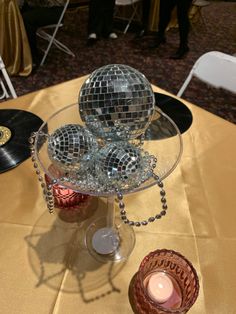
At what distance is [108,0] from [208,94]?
1.48m

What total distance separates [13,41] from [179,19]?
1.38 metres

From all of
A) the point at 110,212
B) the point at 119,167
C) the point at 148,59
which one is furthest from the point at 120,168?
the point at 148,59

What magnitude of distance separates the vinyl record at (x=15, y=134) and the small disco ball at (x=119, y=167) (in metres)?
0.33

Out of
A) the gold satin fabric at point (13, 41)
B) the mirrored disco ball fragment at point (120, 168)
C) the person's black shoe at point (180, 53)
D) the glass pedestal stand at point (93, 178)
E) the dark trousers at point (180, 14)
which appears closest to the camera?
the mirrored disco ball fragment at point (120, 168)

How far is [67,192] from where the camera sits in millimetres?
558

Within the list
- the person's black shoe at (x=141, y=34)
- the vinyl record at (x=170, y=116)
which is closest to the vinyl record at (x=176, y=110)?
the vinyl record at (x=170, y=116)

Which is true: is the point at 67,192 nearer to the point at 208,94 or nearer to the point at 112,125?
the point at 112,125

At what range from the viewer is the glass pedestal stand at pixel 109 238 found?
20.8 inches

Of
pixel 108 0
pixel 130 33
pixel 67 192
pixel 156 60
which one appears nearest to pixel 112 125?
pixel 67 192

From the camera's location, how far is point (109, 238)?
0.56 metres

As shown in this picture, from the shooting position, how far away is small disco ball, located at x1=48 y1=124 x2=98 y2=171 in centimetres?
42

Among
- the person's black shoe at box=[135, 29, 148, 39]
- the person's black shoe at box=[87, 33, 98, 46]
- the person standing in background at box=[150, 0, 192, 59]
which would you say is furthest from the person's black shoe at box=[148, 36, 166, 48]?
the person's black shoe at box=[87, 33, 98, 46]

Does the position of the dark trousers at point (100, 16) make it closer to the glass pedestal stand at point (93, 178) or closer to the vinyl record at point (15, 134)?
the vinyl record at point (15, 134)

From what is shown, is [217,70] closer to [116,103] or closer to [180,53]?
[116,103]
